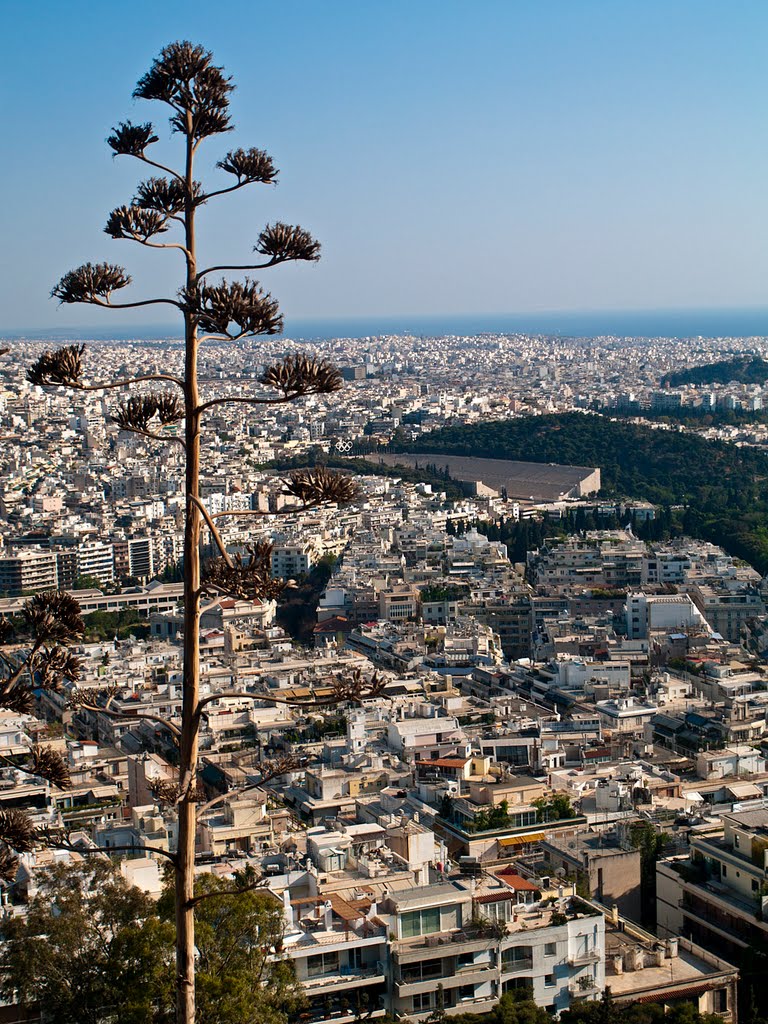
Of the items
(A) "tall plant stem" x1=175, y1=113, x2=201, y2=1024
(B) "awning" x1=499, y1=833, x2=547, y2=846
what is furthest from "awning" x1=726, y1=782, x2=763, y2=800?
(A) "tall plant stem" x1=175, y1=113, x2=201, y2=1024

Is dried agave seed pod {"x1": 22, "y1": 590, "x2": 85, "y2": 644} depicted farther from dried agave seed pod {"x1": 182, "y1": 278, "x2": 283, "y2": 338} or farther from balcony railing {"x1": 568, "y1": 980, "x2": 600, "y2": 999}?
balcony railing {"x1": 568, "y1": 980, "x2": 600, "y2": 999}

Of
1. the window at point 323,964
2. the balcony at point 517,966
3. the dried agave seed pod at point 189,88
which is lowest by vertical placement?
the balcony at point 517,966

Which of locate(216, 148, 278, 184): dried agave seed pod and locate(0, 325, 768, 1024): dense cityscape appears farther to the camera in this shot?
locate(0, 325, 768, 1024): dense cityscape

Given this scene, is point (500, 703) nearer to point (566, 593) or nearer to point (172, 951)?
point (566, 593)

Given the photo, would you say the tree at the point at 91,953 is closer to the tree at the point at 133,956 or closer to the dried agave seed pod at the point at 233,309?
the tree at the point at 133,956

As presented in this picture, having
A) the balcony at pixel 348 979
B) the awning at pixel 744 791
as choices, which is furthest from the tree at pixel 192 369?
the awning at pixel 744 791
